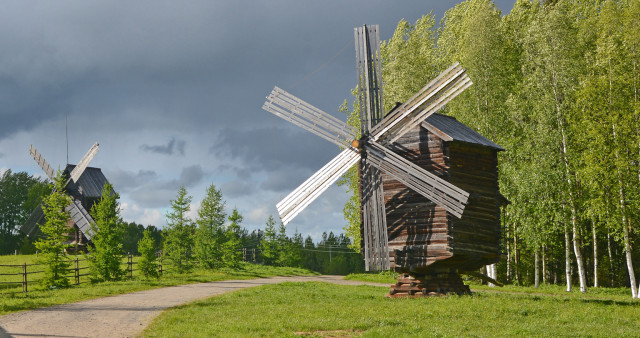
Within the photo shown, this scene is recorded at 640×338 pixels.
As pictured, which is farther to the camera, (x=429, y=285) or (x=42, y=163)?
(x=42, y=163)

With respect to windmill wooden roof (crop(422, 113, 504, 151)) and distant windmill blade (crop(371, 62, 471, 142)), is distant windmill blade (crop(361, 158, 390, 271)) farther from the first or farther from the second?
windmill wooden roof (crop(422, 113, 504, 151))

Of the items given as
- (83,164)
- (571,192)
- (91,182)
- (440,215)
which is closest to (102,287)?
(440,215)

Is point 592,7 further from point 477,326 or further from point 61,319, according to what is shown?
point 61,319

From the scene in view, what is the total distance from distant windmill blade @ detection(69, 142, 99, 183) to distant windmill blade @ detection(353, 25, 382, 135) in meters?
39.4

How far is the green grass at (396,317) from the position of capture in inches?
619

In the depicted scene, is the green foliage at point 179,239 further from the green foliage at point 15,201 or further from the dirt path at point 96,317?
the green foliage at point 15,201

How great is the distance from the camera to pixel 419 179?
2277cm

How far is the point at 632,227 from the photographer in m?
33.2

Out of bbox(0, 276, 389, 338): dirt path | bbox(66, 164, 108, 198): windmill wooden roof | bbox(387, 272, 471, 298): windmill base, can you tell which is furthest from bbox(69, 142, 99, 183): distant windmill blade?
bbox(387, 272, 471, 298): windmill base

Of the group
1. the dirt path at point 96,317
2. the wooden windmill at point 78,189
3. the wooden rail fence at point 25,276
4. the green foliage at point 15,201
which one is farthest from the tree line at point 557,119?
the green foliage at point 15,201

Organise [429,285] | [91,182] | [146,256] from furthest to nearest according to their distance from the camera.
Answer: [91,182] < [146,256] < [429,285]

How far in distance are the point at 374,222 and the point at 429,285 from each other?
4063 mm

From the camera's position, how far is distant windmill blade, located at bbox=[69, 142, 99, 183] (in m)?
56.3

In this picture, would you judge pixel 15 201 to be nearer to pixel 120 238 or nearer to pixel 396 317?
pixel 120 238
